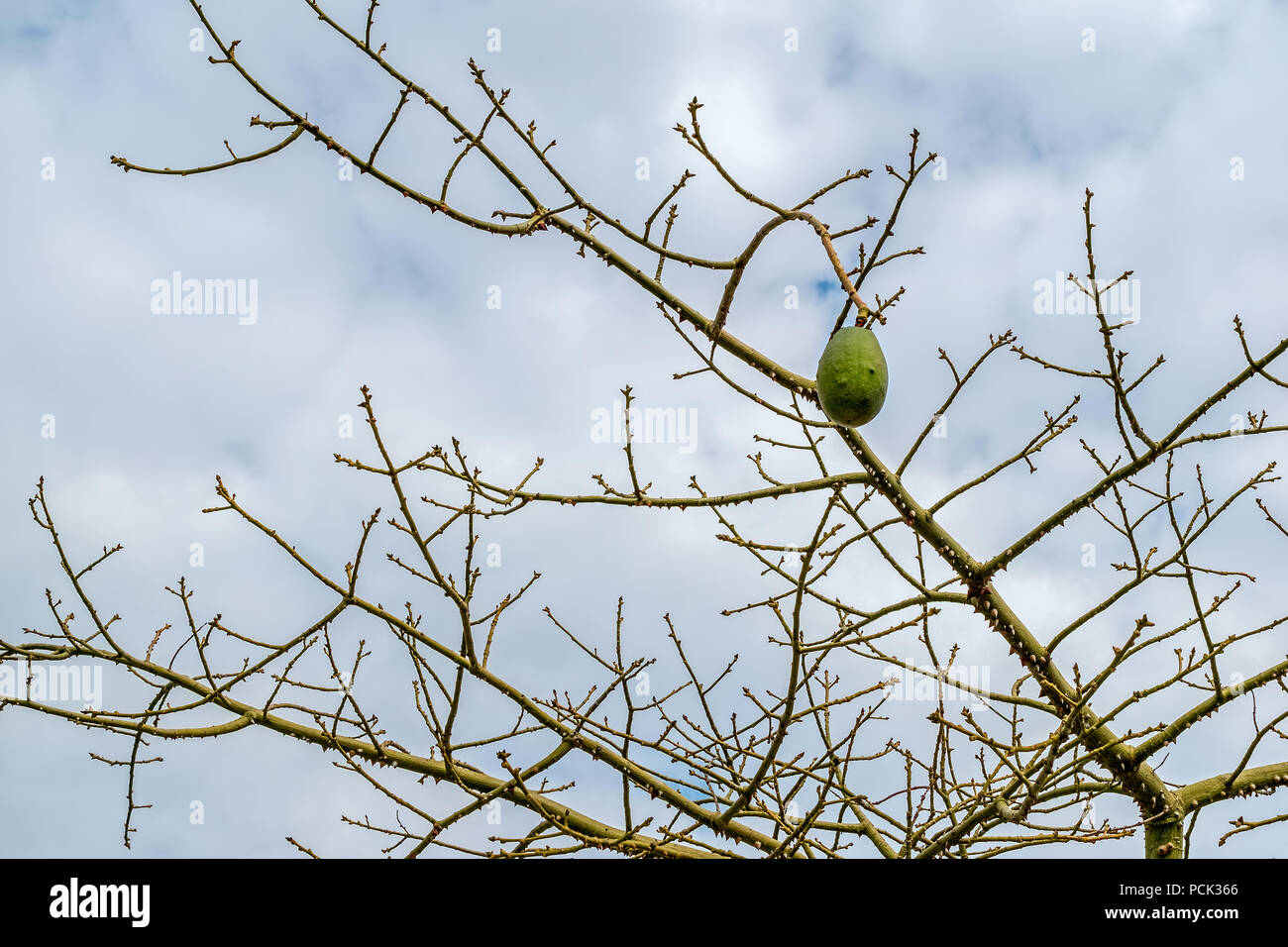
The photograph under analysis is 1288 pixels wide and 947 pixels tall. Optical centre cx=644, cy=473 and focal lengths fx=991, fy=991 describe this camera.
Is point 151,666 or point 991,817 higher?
point 151,666

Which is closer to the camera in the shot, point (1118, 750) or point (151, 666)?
point (151, 666)

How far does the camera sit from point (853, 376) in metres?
3.10

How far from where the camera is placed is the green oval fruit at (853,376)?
10.2 ft

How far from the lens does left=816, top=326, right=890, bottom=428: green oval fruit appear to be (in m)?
3.10

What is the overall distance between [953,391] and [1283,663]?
1835 millimetres
